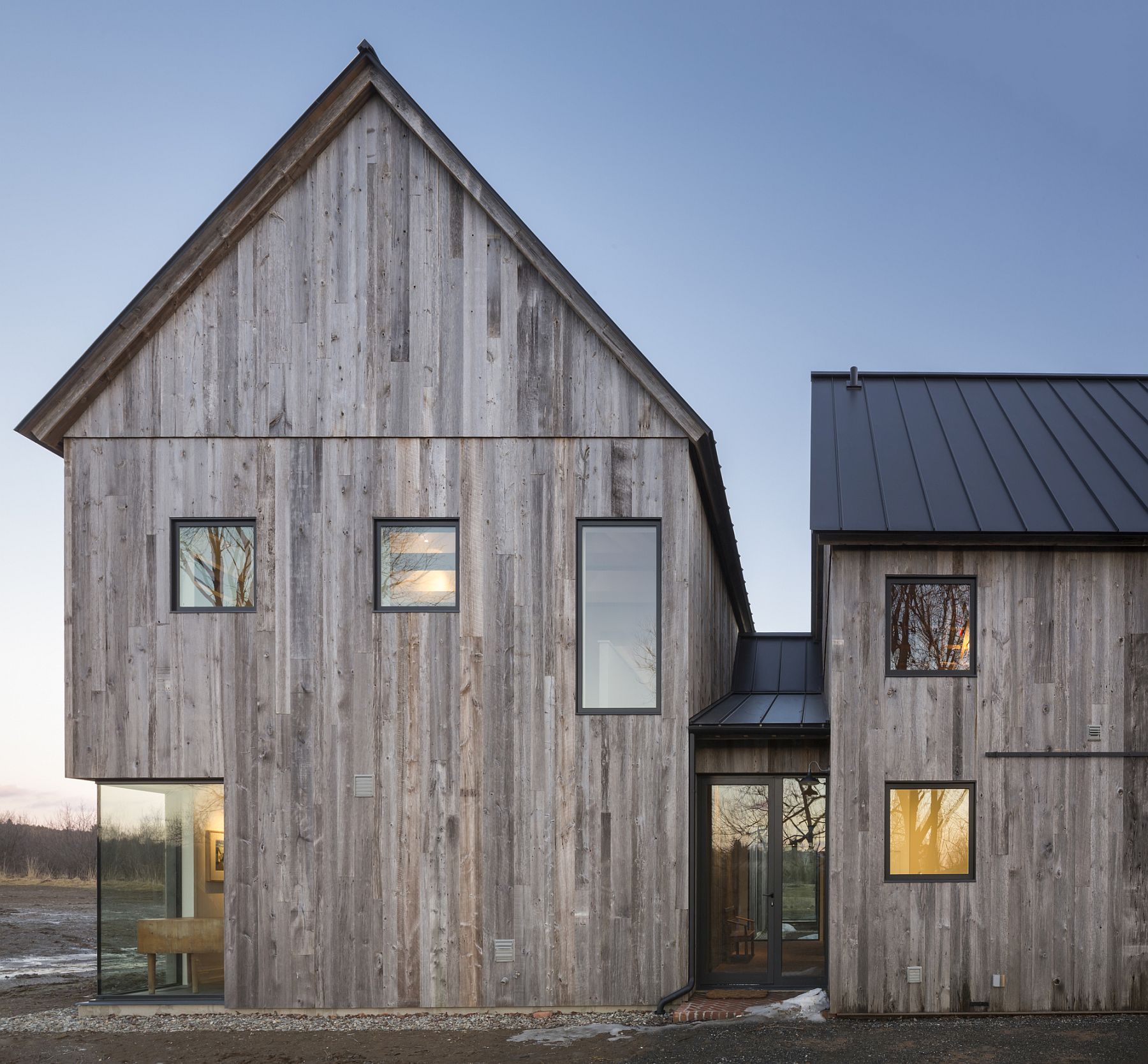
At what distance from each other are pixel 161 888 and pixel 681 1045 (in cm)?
587

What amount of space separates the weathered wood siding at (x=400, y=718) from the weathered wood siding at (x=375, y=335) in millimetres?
300

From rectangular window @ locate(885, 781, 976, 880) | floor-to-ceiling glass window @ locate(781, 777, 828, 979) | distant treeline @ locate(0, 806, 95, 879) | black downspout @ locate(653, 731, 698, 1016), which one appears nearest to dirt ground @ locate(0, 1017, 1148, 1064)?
black downspout @ locate(653, 731, 698, 1016)

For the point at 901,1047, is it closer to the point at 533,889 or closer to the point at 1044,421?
the point at 533,889

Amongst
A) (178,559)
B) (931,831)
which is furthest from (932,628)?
(178,559)

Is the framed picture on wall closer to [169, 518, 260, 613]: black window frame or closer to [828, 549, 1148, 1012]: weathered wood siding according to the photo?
[169, 518, 260, 613]: black window frame

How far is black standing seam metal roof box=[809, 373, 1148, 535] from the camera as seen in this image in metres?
10.7

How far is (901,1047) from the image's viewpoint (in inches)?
358

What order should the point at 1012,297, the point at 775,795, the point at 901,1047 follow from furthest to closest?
the point at 1012,297 → the point at 775,795 → the point at 901,1047

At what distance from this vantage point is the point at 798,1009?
1046 cm

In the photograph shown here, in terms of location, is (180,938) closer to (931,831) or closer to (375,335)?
(375,335)

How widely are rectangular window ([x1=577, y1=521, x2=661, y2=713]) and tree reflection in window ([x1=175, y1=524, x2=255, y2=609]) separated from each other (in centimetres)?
380

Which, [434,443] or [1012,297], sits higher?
[1012,297]

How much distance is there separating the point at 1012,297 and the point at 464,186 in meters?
35.3

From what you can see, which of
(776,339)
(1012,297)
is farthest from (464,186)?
(776,339)
